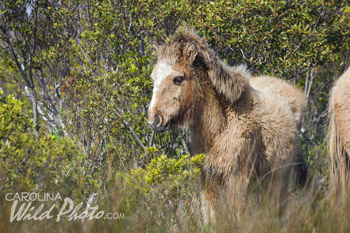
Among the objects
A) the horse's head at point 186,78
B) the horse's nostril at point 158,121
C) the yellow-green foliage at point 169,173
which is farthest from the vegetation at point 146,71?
the horse's head at point 186,78

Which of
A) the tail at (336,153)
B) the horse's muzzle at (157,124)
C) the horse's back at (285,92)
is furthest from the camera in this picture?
the horse's back at (285,92)

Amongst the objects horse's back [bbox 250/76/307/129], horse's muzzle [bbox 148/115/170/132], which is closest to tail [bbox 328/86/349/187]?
horse's back [bbox 250/76/307/129]

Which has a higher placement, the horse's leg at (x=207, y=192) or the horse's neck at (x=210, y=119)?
the horse's neck at (x=210, y=119)

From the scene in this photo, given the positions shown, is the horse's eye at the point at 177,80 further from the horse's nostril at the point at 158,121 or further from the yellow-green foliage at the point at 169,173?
the yellow-green foliage at the point at 169,173

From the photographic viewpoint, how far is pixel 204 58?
512 cm

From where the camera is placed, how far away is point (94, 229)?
3.55m

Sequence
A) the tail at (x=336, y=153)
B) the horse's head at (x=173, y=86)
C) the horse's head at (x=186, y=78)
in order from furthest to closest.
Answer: the tail at (x=336, y=153)
the horse's head at (x=186, y=78)
the horse's head at (x=173, y=86)

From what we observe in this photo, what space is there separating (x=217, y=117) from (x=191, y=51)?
0.82 meters

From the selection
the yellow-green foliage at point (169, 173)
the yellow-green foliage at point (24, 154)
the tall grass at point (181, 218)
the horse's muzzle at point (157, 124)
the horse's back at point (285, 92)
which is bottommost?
the tall grass at point (181, 218)

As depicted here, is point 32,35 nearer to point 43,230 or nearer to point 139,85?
point 139,85

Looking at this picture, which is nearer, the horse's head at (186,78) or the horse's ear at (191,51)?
the horse's head at (186,78)

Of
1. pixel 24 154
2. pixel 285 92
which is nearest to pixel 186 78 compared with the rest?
pixel 285 92

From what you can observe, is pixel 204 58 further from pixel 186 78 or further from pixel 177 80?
pixel 177 80

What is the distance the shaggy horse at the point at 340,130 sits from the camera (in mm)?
5547
